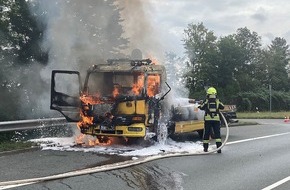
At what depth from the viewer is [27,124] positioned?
34.8 ft

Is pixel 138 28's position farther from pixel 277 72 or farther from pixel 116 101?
pixel 277 72

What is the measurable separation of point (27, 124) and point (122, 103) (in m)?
2.75

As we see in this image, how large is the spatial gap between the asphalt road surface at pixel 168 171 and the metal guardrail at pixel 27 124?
1.19 m

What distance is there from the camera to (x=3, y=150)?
9.16 metres

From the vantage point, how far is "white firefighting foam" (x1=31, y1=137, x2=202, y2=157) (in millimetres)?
9414

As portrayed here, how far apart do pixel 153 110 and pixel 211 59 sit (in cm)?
4217

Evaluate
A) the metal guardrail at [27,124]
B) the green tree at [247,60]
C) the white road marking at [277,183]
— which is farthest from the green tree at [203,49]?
the white road marking at [277,183]

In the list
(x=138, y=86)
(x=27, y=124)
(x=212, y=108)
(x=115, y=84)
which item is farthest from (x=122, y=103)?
(x=27, y=124)

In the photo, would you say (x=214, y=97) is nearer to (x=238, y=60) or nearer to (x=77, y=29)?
(x=77, y=29)

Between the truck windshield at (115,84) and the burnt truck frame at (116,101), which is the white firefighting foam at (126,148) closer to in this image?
the burnt truck frame at (116,101)

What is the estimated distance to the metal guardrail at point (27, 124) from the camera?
9.88m

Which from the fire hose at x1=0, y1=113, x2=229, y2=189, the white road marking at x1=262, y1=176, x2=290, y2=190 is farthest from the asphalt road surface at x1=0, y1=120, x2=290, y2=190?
the fire hose at x1=0, y1=113, x2=229, y2=189

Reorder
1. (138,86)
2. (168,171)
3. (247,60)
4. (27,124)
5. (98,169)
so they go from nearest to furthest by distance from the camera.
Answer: (98,169)
(168,171)
(138,86)
(27,124)
(247,60)

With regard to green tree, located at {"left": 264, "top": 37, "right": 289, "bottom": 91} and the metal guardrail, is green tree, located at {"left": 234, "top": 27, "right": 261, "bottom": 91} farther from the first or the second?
the metal guardrail
